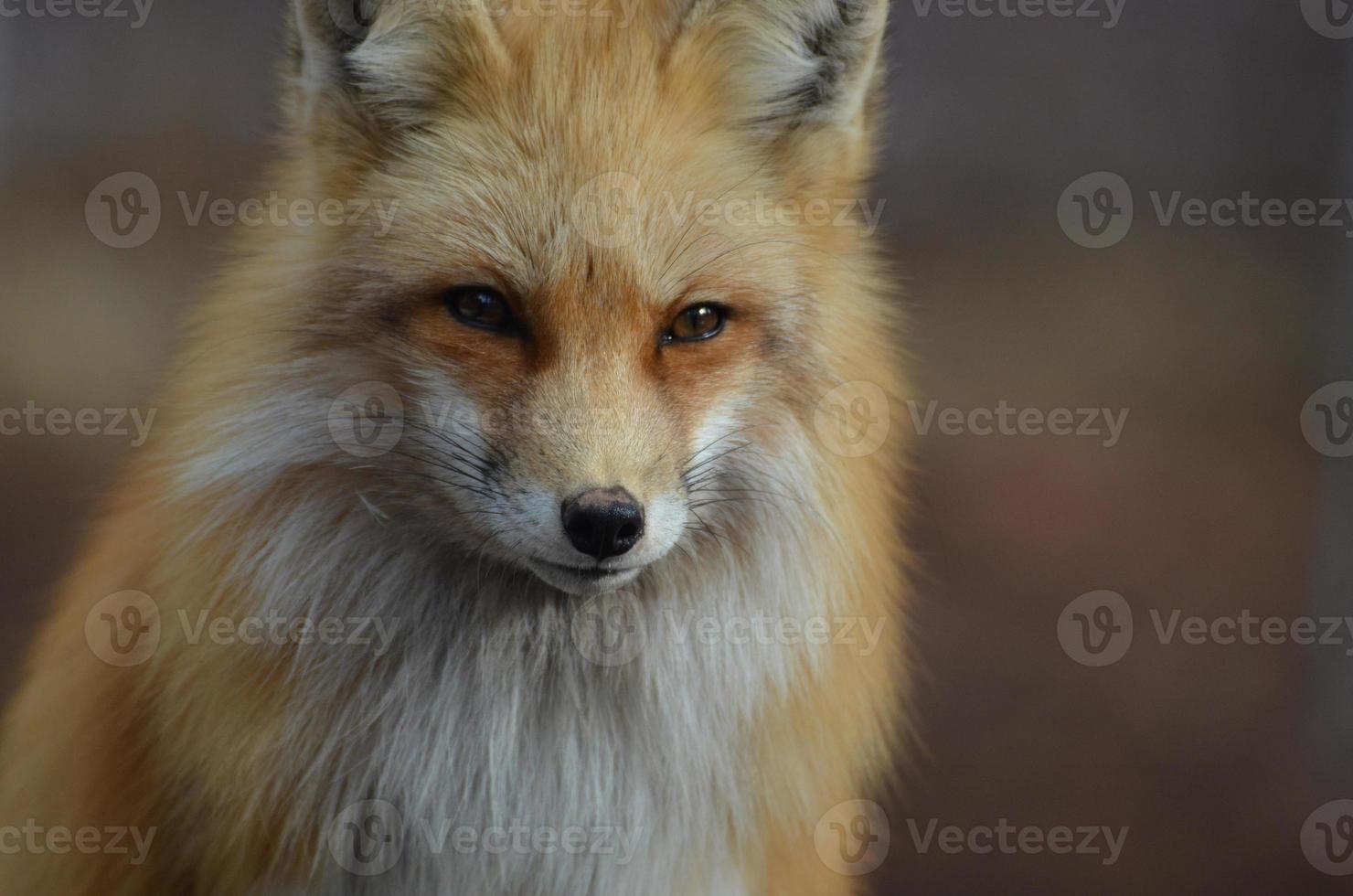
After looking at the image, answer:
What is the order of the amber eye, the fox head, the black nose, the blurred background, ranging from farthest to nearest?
the blurred background, the amber eye, the fox head, the black nose

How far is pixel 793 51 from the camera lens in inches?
61.6

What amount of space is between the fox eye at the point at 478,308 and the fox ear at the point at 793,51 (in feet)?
1.62

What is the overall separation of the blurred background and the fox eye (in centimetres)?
107

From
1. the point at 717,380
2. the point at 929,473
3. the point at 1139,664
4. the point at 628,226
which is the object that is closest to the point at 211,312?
the point at 628,226

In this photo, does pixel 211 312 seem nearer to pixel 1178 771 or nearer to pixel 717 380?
pixel 717 380

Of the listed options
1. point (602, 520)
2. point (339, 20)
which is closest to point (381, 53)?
point (339, 20)

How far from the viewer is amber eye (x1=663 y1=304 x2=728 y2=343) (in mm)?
1437

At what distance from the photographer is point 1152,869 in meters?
2.21

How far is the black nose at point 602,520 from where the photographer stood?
1.20 metres

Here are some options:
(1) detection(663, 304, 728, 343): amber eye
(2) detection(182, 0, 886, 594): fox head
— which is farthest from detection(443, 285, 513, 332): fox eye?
(1) detection(663, 304, 728, 343): amber eye

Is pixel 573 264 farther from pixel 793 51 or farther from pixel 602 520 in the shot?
pixel 793 51

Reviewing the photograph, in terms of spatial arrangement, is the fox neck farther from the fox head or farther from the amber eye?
the amber eye

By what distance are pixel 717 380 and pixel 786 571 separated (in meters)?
0.35

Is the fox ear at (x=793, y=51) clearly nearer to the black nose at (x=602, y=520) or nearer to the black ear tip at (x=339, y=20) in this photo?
the black ear tip at (x=339, y=20)
